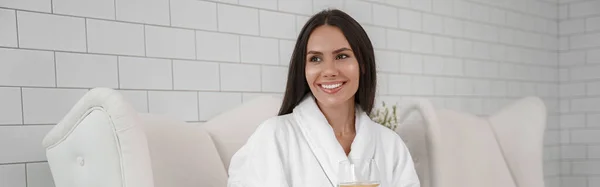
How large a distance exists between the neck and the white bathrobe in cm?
3

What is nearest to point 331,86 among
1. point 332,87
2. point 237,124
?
point 332,87

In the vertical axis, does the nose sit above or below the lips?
above

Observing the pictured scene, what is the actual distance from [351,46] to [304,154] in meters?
0.31

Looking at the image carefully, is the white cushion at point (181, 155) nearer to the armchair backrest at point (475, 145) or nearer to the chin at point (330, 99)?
the chin at point (330, 99)

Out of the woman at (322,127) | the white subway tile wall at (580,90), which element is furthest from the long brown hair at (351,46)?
the white subway tile wall at (580,90)

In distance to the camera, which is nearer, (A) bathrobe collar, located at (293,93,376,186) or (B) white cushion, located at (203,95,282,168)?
(A) bathrobe collar, located at (293,93,376,186)

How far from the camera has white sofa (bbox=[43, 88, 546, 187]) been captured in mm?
1129

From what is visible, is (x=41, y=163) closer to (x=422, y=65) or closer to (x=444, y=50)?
(x=422, y=65)

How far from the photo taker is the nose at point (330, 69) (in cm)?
143

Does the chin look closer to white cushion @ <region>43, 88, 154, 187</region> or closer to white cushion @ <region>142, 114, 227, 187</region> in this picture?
white cushion @ <region>142, 114, 227, 187</region>

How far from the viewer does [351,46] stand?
1.46 meters

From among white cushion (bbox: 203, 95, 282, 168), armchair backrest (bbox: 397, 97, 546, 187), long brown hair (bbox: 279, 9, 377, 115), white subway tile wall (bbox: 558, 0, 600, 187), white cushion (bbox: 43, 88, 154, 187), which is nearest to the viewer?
white cushion (bbox: 43, 88, 154, 187)

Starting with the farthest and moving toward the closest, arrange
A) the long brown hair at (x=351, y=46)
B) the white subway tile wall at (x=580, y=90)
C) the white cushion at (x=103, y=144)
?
the white subway tile wall at (x=580, y=90) → the long brown hair at (x=351, y=46) → the white cushion at (x=103, y=144)

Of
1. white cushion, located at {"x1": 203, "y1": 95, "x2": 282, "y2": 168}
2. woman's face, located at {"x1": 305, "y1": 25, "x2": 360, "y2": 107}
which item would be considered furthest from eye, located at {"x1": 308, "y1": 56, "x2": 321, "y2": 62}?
white cushion, located at {"x1": 203, "y1": 95, "x2": 282, "y2": 168}
